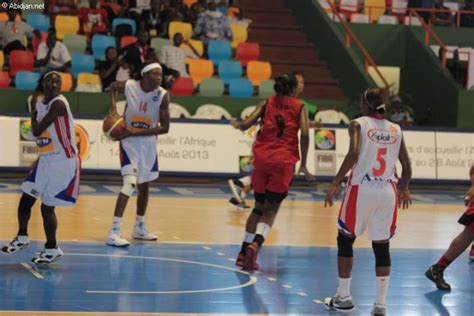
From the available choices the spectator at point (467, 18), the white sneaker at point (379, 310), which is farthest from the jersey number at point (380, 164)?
the spectator at point (467, 18)

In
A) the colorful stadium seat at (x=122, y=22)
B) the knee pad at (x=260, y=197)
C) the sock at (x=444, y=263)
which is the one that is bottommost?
the sock at (x=444, y=263)

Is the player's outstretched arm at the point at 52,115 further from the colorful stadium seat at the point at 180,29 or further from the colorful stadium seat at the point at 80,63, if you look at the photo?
the colorful stadium seat at the point at 180,29

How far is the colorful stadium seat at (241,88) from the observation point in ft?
83.9

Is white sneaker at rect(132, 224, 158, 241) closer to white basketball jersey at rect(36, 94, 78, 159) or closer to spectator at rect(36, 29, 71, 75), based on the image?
white basketball jersey at rect(36, 94, 78, 159)

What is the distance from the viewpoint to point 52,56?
24.8m

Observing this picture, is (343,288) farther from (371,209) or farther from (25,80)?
(25,80)

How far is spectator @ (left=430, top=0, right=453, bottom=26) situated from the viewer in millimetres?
30266

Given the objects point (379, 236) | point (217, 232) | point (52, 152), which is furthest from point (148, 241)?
point (379, 236)

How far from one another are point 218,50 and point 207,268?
1487cm

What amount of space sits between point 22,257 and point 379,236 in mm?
4280

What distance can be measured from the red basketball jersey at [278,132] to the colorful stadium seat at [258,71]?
13.8m

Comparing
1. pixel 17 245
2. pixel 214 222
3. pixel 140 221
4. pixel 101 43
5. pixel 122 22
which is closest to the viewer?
pixel 17 245

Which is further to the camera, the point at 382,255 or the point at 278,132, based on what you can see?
the point at 278,132

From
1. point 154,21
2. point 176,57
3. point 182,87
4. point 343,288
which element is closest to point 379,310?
point 343,288
